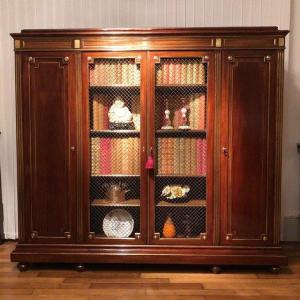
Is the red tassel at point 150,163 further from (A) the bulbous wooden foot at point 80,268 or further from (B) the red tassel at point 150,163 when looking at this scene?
(A) the bulbous wooden foot at point 80,268

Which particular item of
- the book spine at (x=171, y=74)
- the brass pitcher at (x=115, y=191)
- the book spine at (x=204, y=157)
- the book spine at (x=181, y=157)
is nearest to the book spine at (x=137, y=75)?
the book spine at (x=171, y=74)

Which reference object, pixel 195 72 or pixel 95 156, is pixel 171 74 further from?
pixel 95 156

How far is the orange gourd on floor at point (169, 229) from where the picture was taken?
313 centimetres

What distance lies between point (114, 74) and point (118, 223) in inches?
46.3

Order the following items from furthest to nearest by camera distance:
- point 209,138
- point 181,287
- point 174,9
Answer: point 174,9
point 209,138
point 181,287

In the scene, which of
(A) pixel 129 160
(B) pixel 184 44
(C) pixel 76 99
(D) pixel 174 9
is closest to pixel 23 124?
(C) pixel 76 99

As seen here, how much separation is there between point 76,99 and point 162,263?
1.41 meters

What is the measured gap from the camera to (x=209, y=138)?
302 centimetres

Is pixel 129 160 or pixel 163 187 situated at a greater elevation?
pixel 129 160

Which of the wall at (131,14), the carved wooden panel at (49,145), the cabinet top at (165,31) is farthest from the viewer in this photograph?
the wall at (131,14)

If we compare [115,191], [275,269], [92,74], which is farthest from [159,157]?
[275,269]

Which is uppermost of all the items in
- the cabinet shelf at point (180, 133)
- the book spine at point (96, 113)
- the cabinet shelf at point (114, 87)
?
the cabinet shelf at point (114, 87)

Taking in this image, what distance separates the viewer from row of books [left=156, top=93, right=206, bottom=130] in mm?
3074

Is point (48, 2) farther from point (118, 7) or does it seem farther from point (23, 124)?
point (23, 124)
